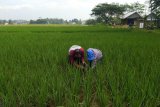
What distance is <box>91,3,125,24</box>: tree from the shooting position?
5867 centimetres

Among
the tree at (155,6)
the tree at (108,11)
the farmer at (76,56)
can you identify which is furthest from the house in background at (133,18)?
the farmer at (76,56)

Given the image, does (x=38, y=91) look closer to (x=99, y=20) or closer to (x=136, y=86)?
(x=136, y=86)

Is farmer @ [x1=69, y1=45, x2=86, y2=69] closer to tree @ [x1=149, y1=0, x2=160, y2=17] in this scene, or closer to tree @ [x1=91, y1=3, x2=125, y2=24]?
tree @ [x1=149, y1=0, x2=160, y2=17]

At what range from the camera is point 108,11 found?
60.1 metres

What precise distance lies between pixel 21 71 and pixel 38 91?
3.48 feet

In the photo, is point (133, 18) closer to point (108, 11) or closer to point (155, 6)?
point (155, 6)

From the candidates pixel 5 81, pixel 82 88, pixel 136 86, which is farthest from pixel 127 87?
pixel 5 81

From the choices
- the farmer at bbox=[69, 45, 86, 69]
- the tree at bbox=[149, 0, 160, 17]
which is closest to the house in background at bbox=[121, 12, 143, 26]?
the tree at bbox=[149, 0, 160, 17]

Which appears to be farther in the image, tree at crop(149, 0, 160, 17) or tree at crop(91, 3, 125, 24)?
tree at crop(91, 3, 125, 24)

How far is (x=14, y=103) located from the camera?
2.85 meters

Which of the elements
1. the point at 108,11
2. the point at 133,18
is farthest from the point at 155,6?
the point at 108,11

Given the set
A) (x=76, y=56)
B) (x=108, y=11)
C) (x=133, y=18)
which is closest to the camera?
(x=76, y=56)

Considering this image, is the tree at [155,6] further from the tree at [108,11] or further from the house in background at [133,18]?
the tree at [108,11]

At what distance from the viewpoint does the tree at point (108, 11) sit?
58675mm
